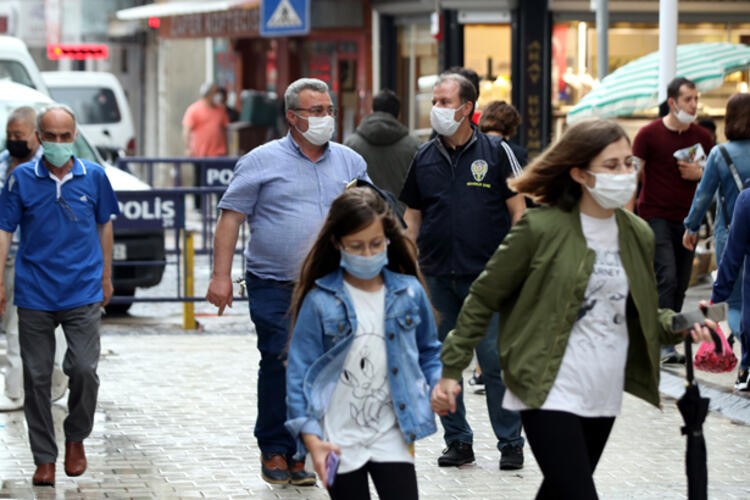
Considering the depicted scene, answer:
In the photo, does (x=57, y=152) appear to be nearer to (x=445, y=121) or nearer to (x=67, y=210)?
(x=67, y=210)

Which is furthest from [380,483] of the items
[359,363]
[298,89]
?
[298,89]

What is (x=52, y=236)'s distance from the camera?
27.1 ft

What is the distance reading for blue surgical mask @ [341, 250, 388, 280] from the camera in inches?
222

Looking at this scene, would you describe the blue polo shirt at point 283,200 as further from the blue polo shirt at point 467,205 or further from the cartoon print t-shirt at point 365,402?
the cartoon print t-shirt at point 365,402

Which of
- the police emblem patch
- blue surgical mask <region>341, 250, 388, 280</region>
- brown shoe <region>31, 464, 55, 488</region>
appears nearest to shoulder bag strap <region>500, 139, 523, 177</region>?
the police emblem patch

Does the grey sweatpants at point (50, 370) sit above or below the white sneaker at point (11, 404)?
above

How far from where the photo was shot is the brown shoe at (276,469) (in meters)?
8.29

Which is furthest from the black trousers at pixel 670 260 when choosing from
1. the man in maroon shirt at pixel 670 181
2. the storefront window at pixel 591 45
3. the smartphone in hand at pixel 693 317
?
the storefront window at pixel 591 45

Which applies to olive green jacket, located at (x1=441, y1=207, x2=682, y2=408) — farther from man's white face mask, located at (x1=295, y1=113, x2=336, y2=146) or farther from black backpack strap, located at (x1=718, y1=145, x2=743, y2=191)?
black backpack strap, located at (x1=718, y1=145, x2=743, y2=191)

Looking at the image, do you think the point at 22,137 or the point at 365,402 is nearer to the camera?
→ the point at 365,402

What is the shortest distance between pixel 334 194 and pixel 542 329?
252 centimetres

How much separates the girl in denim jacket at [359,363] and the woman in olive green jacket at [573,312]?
0.47 ft

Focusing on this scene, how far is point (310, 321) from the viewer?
18.8ft

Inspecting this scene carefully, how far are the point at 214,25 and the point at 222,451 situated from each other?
23.3 meters
